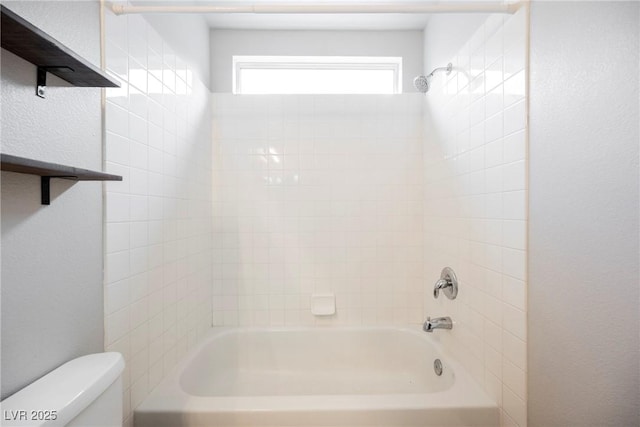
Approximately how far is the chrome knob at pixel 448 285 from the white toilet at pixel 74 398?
143 cm

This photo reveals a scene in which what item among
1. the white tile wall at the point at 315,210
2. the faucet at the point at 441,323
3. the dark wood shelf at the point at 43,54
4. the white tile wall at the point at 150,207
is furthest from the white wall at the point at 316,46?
the faucet at the point at 441,323

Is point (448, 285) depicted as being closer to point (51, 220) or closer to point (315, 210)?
point (315, 210)

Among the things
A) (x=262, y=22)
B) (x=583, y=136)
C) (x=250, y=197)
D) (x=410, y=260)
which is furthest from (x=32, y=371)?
(x=262, y=22)


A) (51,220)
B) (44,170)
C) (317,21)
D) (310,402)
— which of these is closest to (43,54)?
(44,170)

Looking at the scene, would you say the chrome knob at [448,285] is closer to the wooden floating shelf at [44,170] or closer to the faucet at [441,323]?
the faucet at [441,323]

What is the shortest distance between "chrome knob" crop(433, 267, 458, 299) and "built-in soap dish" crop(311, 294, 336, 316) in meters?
0.72

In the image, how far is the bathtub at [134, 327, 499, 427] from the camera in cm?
122

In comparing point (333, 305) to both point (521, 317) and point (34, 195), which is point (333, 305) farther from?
point (34, 195)

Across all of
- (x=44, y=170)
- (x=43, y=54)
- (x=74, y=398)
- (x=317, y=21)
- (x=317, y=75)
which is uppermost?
(x=317, y=21)

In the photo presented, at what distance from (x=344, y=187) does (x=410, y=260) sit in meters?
0.68

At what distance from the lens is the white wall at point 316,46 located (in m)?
2.17

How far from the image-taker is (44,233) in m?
0.83

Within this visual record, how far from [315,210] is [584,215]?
58.5 inches

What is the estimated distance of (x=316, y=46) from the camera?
7.22 ft
